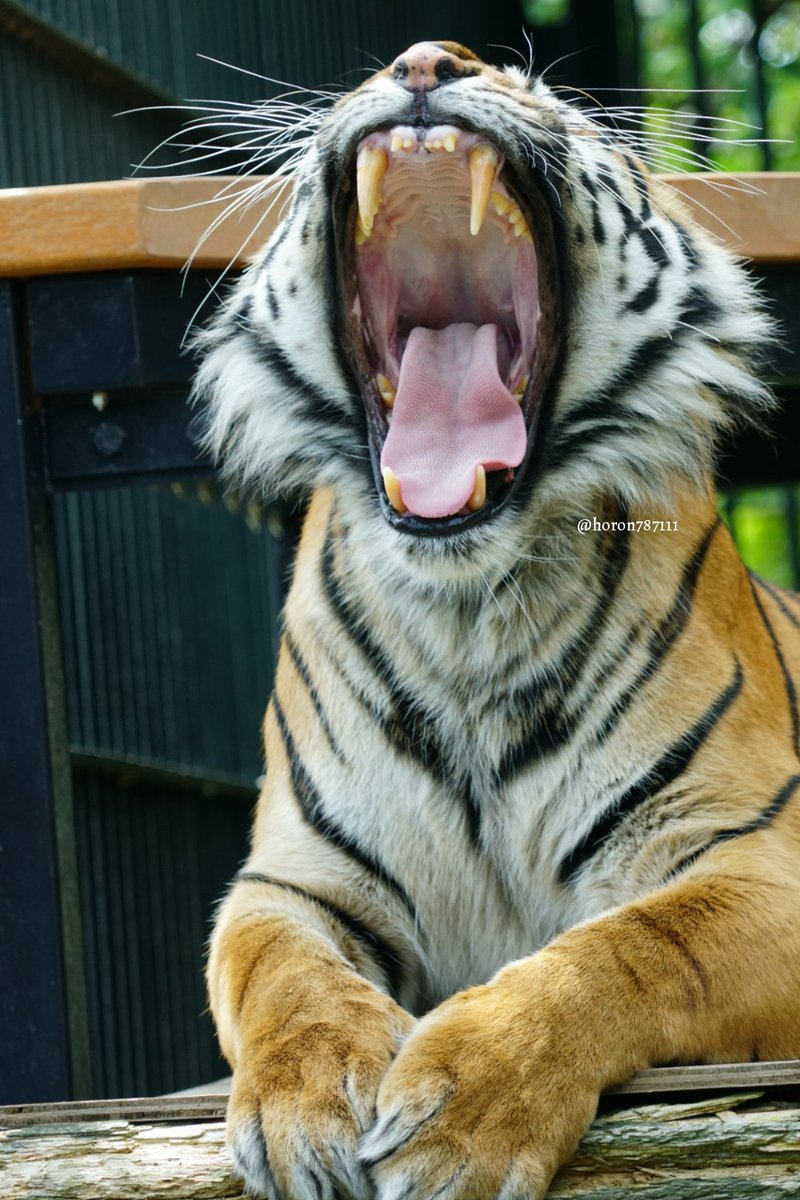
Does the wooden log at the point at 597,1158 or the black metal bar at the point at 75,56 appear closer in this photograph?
the wooden log at the point at 597,1158

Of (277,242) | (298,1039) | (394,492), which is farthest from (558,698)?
(277,242)

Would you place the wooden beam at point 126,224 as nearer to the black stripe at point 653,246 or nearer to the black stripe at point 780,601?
the black stripe at point 653,246

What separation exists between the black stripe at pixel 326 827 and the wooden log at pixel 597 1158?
2.20 ft

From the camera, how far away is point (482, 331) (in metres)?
2.62

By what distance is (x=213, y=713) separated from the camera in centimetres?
520

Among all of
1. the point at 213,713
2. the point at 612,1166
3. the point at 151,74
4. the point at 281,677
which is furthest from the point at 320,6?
the point at 612,1166

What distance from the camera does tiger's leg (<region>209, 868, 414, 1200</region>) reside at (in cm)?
173

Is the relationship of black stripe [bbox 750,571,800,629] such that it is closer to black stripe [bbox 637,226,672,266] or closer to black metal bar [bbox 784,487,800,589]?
black stripe [bbox 637,226,672,266]

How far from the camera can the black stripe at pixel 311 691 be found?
8.36 ft

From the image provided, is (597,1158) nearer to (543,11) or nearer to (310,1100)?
(310,1100)

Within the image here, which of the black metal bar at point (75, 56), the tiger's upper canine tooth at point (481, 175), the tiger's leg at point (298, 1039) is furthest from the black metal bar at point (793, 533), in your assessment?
the tiger's leg at point (298, 1039)

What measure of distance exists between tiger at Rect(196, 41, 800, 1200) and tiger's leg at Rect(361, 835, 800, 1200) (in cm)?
2

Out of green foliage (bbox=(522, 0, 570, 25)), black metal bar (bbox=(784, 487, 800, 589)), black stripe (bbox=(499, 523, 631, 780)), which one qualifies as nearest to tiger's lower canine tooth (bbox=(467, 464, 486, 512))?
black stripe (bbox=(499, 523, 631, 780))

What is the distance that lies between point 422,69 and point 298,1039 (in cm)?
136
